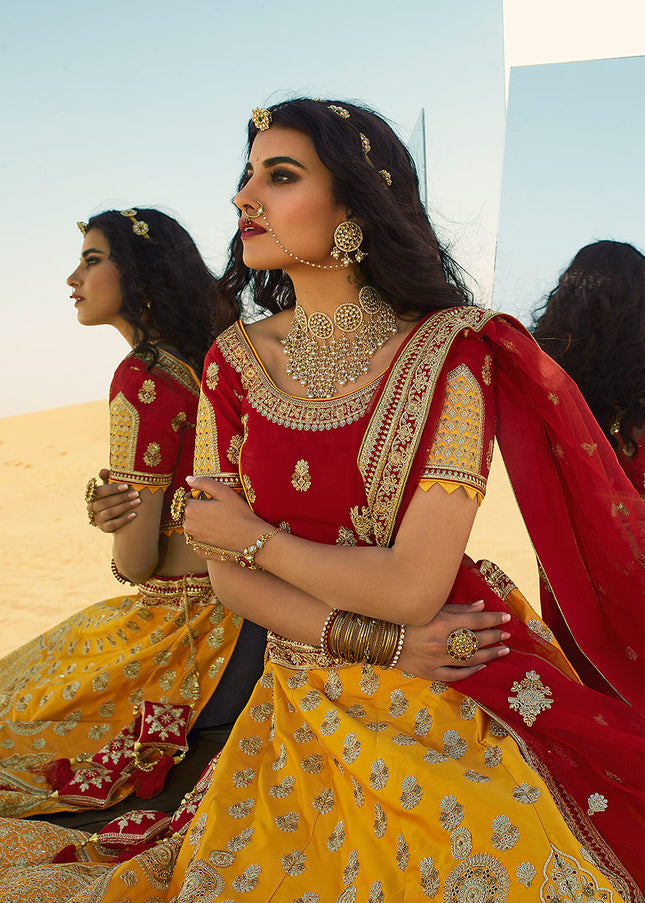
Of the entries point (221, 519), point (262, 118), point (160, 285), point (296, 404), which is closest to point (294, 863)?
point (221, 519)

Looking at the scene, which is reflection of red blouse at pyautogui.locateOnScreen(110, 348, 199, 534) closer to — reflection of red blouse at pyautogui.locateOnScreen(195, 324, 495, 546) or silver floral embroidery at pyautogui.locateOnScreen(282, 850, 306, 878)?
reflection of red blouse at pyautogui.locateOnScreen(195, 324, 495, 546)

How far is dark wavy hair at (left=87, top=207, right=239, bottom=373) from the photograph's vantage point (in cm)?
332

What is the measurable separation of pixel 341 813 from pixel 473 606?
0.57m

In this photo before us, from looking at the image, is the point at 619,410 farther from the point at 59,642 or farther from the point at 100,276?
the point at 59,642

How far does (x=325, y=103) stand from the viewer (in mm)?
2191

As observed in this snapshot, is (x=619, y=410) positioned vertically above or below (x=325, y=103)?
below

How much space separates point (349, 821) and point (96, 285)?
2428 mm

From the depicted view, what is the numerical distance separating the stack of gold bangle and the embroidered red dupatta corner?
0.19 meters

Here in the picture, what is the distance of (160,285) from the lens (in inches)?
133

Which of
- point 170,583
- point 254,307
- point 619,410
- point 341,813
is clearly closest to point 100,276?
point 254,307

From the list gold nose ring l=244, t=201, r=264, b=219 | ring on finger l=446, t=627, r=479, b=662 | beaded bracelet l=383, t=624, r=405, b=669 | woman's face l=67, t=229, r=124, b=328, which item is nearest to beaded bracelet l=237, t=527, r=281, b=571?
beaded bracelet l=383, t=624, r=405, b=669

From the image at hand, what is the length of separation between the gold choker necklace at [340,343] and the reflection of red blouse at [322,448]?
0.07 meters

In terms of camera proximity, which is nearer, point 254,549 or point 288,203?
point 254,549

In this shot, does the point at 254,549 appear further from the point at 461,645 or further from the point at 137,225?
the point at 137,225
